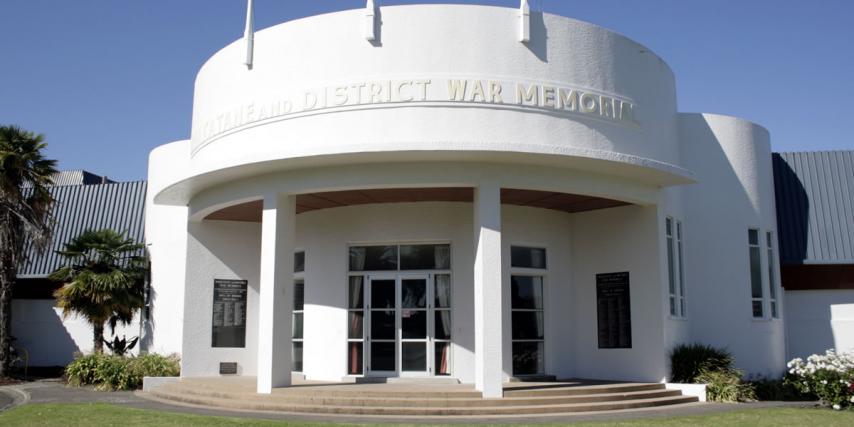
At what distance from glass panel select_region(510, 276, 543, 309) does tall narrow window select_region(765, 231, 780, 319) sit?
5631 mm

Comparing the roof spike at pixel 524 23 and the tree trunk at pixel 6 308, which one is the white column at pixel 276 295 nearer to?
the roof spike at pixel 524 23

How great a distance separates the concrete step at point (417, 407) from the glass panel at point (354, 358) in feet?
10.6

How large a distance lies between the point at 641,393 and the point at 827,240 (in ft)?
28.9

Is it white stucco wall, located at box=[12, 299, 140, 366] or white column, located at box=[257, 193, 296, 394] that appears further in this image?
white stucco wall, located at box=[12, 299, 140, 366]

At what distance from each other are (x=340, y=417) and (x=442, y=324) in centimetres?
451

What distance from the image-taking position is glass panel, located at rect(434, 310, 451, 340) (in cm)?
1727

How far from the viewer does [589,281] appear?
18.5 metres

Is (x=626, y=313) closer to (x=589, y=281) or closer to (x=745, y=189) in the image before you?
(x=589, y=281)

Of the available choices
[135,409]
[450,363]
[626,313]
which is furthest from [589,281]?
[135,409]

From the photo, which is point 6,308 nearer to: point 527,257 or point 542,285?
point 527,257

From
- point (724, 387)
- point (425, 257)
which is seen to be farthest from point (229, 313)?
point (724, 387)

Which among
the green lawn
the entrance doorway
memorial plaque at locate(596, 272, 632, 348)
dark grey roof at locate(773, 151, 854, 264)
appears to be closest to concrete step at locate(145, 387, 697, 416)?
the green lawn

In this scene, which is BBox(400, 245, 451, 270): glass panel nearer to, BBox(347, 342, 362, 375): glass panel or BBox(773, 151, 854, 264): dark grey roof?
BBox(347, 342, 362, 375): glass panel

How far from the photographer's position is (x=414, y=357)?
17.4 metres
